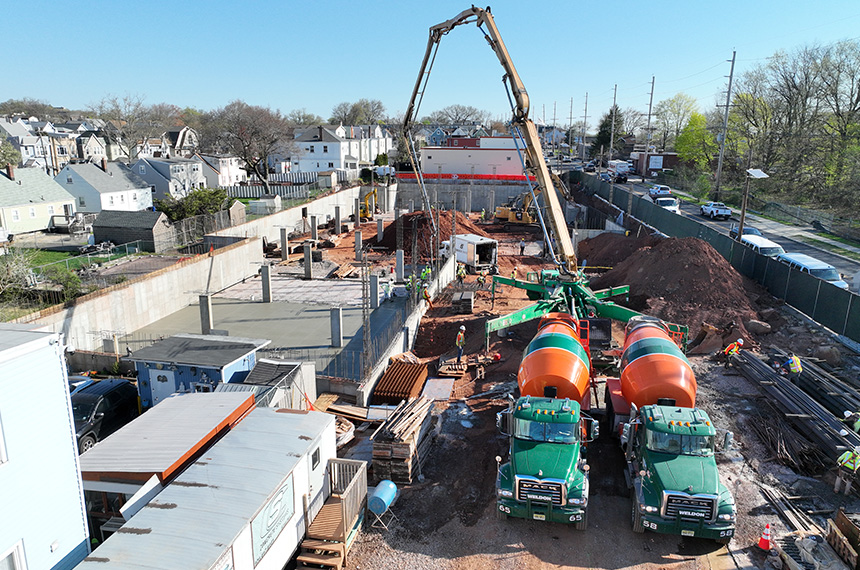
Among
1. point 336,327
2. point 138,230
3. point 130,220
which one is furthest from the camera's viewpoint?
point 130,220

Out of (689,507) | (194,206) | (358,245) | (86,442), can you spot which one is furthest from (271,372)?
(194,206)

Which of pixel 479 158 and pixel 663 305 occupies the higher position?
pixel 479 158

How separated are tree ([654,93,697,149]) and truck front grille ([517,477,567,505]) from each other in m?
102

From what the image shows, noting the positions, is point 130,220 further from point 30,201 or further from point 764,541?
point 764,541

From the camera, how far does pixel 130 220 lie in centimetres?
3253

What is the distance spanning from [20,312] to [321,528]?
15946 millimetres

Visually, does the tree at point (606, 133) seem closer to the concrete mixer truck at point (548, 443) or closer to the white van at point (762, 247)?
the white van at point (762, 247)

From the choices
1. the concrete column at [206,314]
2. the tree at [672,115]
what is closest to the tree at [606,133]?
the tree at [672,115]

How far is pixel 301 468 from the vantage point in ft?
33.7

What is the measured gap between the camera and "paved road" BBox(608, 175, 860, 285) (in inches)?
1169

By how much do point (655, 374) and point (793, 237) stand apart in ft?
102

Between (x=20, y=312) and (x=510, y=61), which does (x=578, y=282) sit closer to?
(x=510, y=61)

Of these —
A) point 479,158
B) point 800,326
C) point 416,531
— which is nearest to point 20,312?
point 416,531

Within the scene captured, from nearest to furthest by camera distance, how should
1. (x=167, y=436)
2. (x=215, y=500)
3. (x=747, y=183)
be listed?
(x=215, y=500)
(x=167, y=436)
(x=747, y=183)
